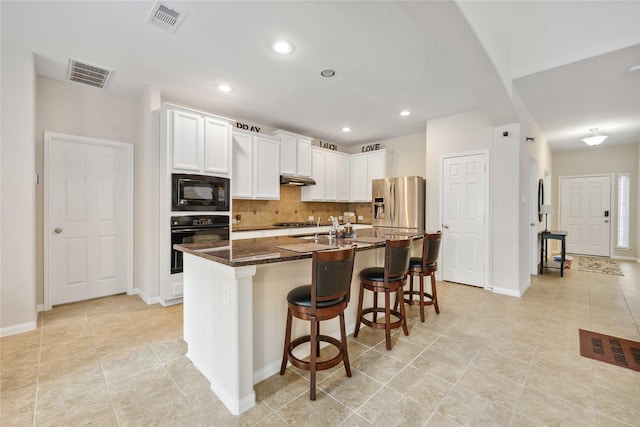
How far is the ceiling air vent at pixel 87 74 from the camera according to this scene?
3031 millimetres

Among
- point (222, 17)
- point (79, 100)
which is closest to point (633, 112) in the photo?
point (222, 17)

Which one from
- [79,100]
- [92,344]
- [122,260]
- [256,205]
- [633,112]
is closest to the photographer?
[92,344]

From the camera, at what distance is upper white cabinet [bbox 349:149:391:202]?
19.1 feet

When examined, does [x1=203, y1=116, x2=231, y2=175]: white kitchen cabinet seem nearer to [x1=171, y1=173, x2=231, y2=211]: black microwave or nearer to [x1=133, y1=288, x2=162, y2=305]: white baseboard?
[x1=171, y1=173, x2=231, y2=211]: black microwave

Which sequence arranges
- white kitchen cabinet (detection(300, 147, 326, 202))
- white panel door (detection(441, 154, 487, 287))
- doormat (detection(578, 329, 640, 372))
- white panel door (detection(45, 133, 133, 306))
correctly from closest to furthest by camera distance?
1. doormat (detection(578, 329, 640, 372))
2. white panel door (detection(45, 133, 133, 306))
3. white panel door (detection(441, 154, 487, 287))
4. white kitchen cabinet (detection(300, 147, 326, 202))

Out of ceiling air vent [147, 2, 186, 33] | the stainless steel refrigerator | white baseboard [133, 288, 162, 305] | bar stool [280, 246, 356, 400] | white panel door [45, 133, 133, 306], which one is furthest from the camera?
the stainless steel refrigerator

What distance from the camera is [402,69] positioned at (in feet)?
10.1

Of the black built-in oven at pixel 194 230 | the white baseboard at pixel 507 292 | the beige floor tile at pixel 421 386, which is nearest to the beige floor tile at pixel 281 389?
the beige floor tile at pixel 421 386

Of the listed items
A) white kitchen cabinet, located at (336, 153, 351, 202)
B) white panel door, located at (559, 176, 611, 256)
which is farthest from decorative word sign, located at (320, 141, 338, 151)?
white panel door, located at (559, 176, 611, 256)

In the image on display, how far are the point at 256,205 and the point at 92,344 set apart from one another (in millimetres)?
3043

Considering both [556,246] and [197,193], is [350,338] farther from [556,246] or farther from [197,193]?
[556,246]

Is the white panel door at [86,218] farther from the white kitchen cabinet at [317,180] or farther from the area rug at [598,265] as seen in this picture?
the area rug at [598,265]

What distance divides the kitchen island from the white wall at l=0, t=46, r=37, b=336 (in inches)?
75.3

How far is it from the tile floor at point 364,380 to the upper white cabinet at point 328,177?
10.8 feet
